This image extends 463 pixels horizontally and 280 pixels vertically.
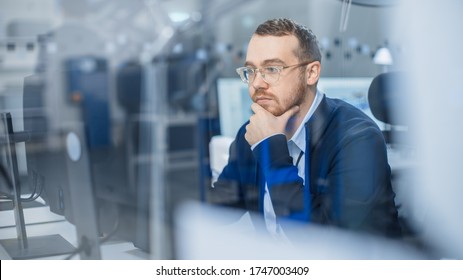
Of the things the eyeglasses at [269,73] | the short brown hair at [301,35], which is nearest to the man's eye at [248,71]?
the eyeglasses at [269,73]

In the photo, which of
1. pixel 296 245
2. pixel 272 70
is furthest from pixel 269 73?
pixel 296 245

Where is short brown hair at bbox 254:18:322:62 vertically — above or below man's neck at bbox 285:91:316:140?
above

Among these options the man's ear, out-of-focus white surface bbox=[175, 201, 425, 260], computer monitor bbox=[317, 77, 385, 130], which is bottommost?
out-of-focus white surface bbox=[175, 201, 425, 260]

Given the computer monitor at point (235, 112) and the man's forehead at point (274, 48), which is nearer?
the man's forehead at point (274, 48)

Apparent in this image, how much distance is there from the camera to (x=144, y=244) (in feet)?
5.38

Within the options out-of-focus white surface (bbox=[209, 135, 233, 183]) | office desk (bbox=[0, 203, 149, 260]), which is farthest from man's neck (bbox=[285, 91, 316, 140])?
office desk (bbox=[0, 203, 149, 260])

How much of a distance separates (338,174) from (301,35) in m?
0.40

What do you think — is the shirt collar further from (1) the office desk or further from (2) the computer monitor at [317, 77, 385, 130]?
(1) the office desk

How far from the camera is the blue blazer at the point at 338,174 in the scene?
1.50m

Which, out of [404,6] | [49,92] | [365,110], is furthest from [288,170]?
[49,92]

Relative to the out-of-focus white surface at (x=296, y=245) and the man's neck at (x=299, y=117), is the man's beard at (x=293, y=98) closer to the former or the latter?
the man's neck at (x=299, y=117)

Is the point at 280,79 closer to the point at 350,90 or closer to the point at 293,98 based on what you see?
the point at 293,98

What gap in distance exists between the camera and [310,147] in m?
1.50

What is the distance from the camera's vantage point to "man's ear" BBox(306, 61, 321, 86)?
1515 mm
